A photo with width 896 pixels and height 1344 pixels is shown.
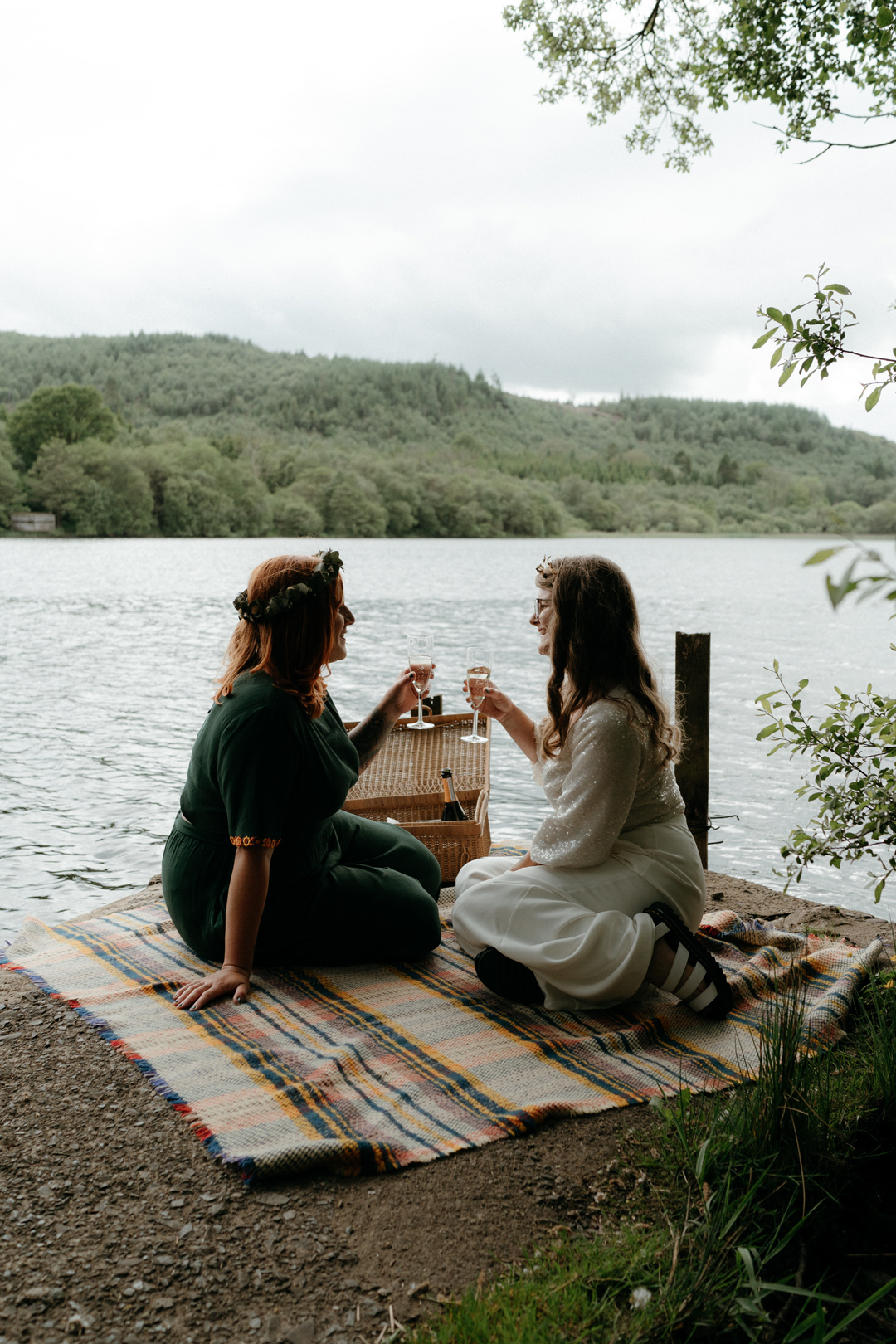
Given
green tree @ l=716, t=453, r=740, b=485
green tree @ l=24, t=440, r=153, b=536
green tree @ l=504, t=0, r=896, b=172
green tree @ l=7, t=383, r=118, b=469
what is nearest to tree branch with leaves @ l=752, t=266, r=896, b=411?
green tree @ l=504, t=0, r=896, b=172

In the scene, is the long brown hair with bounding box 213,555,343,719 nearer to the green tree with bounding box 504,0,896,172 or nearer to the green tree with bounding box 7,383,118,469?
the green tree with bounding box 504,0,896,172

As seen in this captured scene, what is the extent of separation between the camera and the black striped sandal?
3.36m

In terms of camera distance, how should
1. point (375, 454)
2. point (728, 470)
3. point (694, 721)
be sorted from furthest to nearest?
1. point (375, 454)
2. point (728, 470)
3. point (694, 721)

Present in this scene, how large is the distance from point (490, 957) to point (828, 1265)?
1.67 meters

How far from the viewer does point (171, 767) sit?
1048cm

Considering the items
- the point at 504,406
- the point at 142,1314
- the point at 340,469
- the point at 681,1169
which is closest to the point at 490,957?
the point at 681,1169

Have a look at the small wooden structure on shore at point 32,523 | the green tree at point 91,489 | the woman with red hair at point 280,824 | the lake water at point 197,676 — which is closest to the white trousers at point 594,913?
the woman with red hair at point 280,824

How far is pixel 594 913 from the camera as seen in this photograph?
3.42 meters

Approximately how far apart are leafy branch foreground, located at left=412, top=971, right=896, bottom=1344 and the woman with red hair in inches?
59.6

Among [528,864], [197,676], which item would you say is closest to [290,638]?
[528,864]

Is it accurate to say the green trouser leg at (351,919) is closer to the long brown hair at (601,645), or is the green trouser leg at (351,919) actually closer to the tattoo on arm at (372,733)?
the tattoo on arm at (372,733)

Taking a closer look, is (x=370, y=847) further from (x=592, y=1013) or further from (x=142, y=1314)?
(x=142, y=1314)

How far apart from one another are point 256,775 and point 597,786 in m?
1.19

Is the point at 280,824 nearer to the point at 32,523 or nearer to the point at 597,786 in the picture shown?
the point at 597,786
